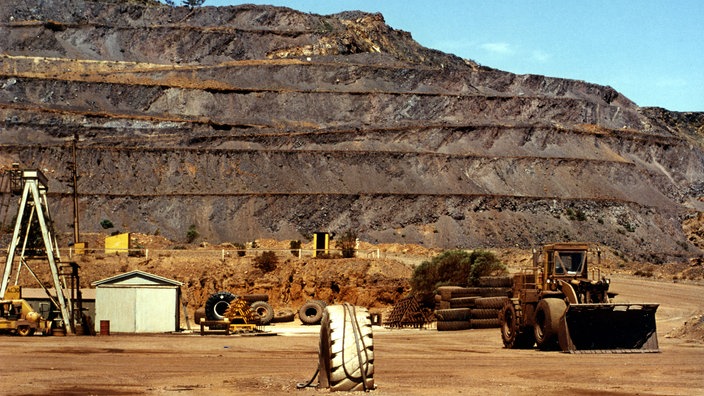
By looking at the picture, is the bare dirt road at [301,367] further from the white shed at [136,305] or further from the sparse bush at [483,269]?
the sparse bush at [483,269]

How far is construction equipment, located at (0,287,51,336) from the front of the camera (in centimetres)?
4625

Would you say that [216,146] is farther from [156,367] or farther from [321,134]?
[156,367]

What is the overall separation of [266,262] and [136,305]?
562 inches

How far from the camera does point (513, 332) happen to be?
3741 cm

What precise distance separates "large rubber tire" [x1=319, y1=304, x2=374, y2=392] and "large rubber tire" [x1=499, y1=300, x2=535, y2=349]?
48.0 feet

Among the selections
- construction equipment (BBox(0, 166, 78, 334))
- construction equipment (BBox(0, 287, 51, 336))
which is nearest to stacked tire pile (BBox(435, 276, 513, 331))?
construction equipment (BBox(0, 166, 78, 334))

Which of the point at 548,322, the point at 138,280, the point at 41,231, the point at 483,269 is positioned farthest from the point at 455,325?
the point at 41,231

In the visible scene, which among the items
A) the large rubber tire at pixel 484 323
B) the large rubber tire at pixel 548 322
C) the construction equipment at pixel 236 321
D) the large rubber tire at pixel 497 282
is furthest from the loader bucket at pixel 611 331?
the construction equipment at pixel 236 321

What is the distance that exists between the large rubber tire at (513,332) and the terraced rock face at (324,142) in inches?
2082

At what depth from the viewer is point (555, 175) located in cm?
10438

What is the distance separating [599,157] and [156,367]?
272 ft

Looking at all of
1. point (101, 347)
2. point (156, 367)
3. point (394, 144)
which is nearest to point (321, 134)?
point (394, 144)

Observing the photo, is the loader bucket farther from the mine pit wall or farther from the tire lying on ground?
the mine pit wall

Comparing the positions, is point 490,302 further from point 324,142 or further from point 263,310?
point 324,142
